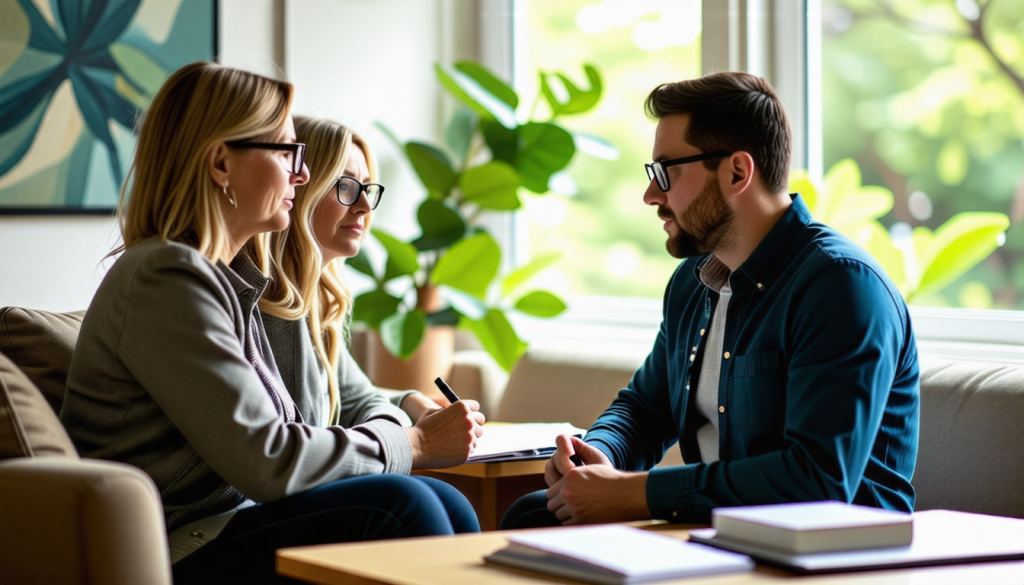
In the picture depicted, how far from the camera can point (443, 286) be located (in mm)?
3713

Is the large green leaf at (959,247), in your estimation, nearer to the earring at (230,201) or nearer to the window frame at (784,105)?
the window frame at (784,105)

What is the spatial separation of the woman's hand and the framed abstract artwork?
168cm

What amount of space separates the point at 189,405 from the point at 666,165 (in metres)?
0.95

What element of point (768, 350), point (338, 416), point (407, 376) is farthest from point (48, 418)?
point (407, 376)

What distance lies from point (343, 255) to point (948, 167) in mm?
1765

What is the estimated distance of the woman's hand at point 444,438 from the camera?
1867mm

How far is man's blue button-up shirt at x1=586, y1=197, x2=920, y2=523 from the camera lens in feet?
5.26

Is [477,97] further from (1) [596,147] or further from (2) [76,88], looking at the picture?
(2) [76,88]

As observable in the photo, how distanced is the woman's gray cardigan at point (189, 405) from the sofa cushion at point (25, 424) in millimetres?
89

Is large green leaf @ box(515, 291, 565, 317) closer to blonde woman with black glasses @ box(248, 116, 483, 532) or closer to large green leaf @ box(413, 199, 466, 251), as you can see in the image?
large green leaf @ box(413, 199, 466, 251)

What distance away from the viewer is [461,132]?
3926 millimetres

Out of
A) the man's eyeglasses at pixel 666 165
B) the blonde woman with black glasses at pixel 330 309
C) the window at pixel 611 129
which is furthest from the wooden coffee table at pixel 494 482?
the window at pixel 611 129

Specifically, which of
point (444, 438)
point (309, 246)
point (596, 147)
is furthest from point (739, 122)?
point (596, 147)

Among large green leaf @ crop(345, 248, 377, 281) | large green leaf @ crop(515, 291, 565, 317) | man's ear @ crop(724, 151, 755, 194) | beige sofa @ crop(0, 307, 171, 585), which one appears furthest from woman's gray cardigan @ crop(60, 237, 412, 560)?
large green leaf @ crop(515, 291, 565, 317)
